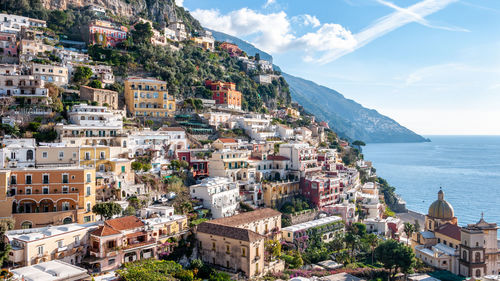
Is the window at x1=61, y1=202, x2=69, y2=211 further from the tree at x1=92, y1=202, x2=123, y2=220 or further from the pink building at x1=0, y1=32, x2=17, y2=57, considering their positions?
the pink building at x1=0, y1=32, x2=17, y2=57

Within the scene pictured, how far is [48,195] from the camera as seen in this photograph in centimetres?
3303

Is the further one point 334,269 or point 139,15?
point 139,15

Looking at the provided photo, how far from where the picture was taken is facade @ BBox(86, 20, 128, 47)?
70562mm

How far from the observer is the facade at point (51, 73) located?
169ft

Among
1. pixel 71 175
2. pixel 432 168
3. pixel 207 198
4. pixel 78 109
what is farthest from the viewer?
pixel 432 168

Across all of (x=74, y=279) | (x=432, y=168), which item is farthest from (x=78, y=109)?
(x=432, y=168)

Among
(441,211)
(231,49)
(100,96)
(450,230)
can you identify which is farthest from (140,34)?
(450,230)

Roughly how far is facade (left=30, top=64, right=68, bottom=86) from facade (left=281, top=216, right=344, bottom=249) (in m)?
36.9

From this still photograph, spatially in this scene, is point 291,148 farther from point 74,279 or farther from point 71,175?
point 74,279

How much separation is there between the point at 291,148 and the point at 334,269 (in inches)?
760

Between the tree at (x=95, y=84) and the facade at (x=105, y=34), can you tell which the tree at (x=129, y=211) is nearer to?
the tree at (x=95, y=84)

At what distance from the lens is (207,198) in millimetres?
41188

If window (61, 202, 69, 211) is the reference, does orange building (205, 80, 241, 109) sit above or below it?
above

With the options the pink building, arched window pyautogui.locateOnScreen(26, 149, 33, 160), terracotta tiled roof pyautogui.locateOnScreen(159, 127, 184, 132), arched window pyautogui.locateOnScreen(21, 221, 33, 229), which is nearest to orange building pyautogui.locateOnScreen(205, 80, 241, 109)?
terracotta tiled roof pyautogui.locateOnScreen(159, 127, 184, 132)
